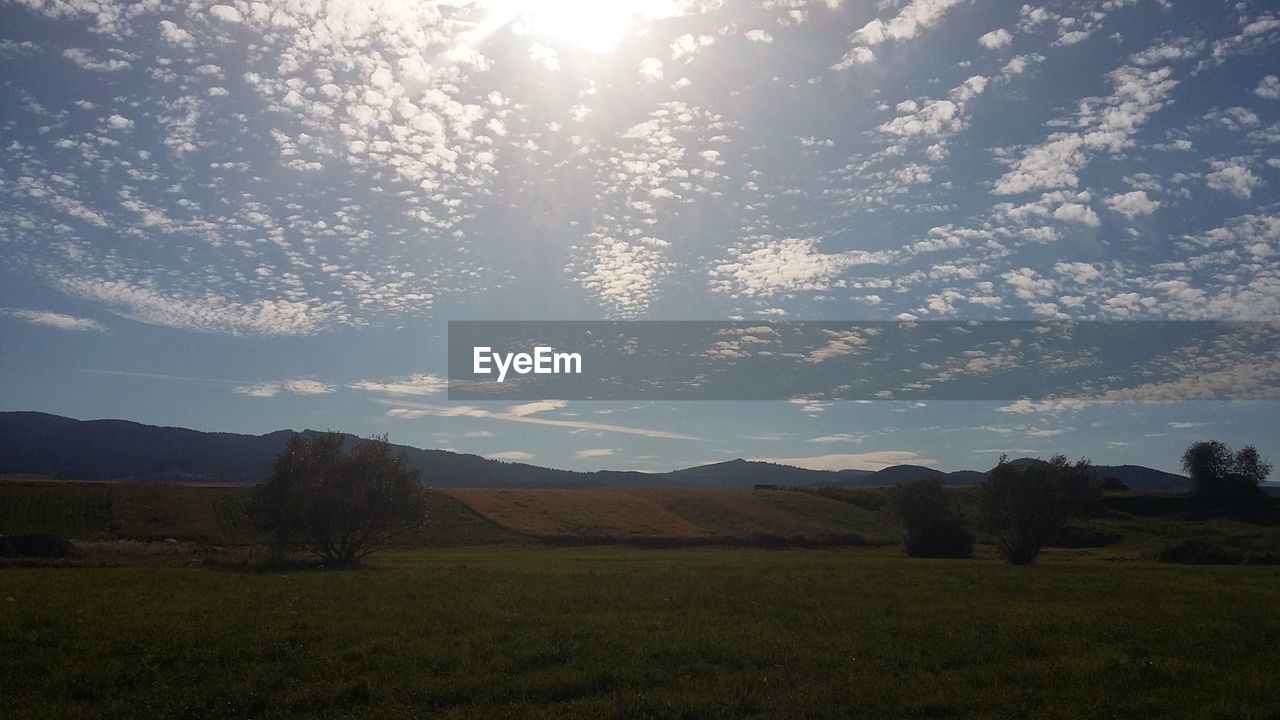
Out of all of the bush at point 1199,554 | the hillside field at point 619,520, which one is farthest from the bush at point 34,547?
the bush at point 1199,554

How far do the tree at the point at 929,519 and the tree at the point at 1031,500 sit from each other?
43.9 ft

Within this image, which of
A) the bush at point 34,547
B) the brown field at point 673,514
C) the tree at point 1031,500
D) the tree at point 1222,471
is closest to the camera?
the bush at point 34,547

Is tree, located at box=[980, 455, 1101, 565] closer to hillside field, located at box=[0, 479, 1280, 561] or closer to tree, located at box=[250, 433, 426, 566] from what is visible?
hillside field, located at box=[0, 479, 1280, 561]

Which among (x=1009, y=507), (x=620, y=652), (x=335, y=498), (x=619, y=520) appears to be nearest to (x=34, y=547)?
(x=335, y=498)

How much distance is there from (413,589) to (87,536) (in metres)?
63.9

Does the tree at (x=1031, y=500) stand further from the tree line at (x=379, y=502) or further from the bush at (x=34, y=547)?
the bush at (x=34, y=547)

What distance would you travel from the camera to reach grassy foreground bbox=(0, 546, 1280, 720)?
15562mm

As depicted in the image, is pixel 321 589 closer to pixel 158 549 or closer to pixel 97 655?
pixel 97 655

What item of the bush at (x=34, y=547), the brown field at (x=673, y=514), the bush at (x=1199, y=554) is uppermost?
the bush at (x=34, y=547)

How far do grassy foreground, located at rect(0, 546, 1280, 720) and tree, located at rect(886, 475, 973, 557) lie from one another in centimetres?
4674

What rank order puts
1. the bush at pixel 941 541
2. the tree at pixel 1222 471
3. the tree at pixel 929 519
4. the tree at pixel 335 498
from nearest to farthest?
the tree at pixel 335 498, the bush at pixel 941 541, the tree at pixel 929 519, the tree at pixel 1222 471

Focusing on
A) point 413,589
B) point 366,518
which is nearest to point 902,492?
point 366,518

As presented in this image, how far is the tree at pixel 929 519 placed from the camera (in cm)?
7994

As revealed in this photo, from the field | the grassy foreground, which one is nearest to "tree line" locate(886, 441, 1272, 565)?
the field
